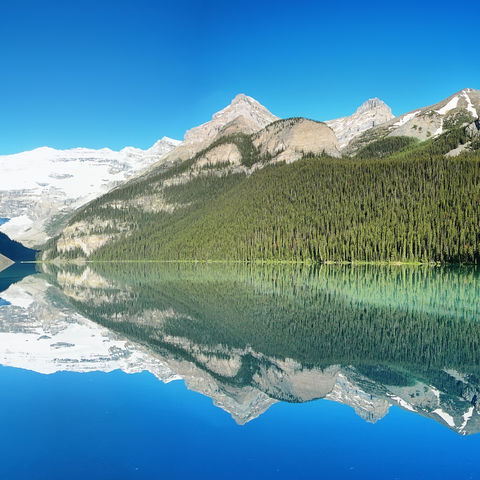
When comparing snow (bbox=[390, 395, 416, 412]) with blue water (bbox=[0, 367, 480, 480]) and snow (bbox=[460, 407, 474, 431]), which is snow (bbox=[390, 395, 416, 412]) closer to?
blue water (bbox=[0, 367, 480, 480])

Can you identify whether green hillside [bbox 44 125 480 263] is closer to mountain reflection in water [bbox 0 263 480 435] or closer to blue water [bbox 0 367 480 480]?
mountain reflection in water [bbox 0 263 480 435]

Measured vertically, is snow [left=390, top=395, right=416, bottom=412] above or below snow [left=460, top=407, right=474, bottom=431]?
below

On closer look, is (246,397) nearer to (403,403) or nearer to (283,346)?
(403,403)

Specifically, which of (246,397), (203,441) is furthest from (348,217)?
(203,441)

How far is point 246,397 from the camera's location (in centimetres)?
1762

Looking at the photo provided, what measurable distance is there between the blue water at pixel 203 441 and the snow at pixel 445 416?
1.47ft

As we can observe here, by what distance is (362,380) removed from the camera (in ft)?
62.0

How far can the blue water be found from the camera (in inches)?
470

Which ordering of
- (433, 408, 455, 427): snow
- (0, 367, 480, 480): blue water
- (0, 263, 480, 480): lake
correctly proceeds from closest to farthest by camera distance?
(0, 367, 480, 480): blue water
(0, 263, 480, 480): lake
(433, 408, 455, 427): snow

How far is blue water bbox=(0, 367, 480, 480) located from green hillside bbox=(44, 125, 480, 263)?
103m

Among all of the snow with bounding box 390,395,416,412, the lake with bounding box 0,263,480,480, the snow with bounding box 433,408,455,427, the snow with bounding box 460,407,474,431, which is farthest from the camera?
the snow with bounding box 390,395,416,412

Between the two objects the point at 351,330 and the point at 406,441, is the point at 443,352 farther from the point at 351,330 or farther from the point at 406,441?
the point at 406,441

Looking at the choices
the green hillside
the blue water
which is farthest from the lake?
the green hillside

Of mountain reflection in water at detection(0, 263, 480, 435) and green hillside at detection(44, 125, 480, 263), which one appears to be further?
green hillside at detection(44, 125, 480, 263)
